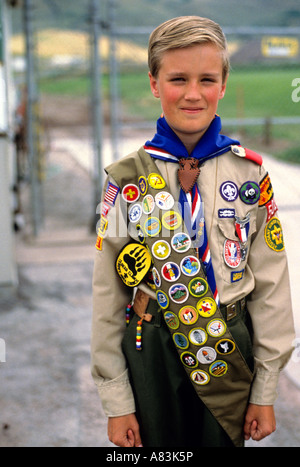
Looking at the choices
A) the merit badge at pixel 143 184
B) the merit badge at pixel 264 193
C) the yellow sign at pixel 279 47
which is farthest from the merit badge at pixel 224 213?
the yellow sign at pixel 279 47

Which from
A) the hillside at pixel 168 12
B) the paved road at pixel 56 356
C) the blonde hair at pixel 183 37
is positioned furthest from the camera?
the hillside at pixel 168 12

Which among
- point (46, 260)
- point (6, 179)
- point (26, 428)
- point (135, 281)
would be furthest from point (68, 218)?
point (135, 281)

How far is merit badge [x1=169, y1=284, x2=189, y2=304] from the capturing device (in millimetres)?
1677

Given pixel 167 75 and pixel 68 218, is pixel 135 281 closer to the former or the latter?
pixel 167 75

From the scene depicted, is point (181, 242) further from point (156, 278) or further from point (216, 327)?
point (216, 327)

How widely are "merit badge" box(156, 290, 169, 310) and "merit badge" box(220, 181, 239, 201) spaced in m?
0.34

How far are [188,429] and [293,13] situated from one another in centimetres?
822

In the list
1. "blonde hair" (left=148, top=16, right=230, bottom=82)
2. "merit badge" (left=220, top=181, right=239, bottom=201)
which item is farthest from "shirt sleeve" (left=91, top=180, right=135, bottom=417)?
"blonde hair" (left=148, top=16, right=230, bottom=82)

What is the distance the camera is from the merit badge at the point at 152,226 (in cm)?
169

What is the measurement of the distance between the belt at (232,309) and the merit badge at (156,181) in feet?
1.33

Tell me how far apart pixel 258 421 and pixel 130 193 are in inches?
32.2

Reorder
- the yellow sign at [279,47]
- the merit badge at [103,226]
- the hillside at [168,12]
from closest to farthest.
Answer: the merit badge at [103,226], the yellow sign at [279,47], the hillside at [168,12]

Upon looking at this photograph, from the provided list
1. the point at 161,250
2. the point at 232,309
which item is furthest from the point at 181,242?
the point at 232,309

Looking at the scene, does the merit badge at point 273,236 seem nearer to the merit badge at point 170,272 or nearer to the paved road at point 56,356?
the merit badge at point 170,272
